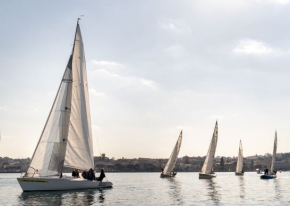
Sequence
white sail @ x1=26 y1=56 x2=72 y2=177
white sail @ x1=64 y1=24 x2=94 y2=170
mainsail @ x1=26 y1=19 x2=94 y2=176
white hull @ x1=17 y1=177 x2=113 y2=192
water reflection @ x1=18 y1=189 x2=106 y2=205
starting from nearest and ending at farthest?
water reflection @ x1=18 y1=189 x2=106 y2=205
white hull @ x1=17 y1=177 x2=113 y2=192
white sail @ x1=26 y1=56 x2=72 y2=177
mainsail @ x1=26 y1=19 x2=94 y2=176
white sail @ x1=64 y1=24 x2=94 y2=170

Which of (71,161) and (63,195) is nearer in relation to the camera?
(63,195)

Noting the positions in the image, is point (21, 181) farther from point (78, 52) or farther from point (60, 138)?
point (78, 52)

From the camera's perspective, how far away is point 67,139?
40.1 meters

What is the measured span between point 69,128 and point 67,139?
3.99 feet

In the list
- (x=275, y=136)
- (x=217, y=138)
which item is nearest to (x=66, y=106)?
(x=217, y=138)

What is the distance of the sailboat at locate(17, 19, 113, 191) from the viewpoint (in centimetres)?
3766

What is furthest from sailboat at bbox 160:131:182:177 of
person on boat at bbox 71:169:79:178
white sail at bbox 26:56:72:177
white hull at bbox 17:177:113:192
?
white sail at bbox 26:56:72:177

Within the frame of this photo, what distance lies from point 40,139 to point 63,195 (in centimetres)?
634

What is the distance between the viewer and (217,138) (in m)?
85.6

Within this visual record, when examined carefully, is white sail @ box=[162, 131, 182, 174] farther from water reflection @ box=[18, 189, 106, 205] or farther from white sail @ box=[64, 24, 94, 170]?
water reflection @ box=[18, 189, 106, 205]

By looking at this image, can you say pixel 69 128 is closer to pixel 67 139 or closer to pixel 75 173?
pixel 67 139

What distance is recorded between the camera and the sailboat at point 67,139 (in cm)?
3766

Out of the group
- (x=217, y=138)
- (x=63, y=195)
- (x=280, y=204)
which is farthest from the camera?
(x=217, y=138)

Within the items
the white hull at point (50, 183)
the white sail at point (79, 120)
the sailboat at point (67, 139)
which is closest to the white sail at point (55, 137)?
the sailboat at point (67, 139)
